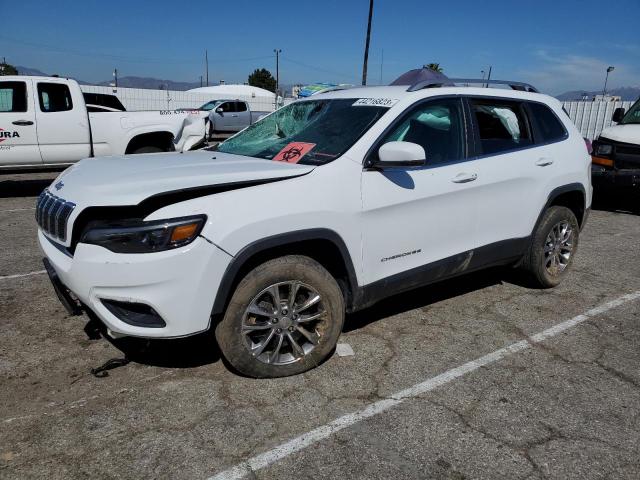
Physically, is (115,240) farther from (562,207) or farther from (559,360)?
(562,207)

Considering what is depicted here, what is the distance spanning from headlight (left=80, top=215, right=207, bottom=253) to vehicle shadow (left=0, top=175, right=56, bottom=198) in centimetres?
802

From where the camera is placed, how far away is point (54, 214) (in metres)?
2.97

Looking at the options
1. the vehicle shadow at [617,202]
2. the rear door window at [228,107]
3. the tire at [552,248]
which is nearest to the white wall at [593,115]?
the vehicle shadow at [617,202]

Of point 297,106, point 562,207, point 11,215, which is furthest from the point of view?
point 11,215

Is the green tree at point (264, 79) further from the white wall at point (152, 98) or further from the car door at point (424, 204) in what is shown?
the car door at point (424, 204)

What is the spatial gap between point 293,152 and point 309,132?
A: 0.32 metres

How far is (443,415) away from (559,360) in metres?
Answer: 1.15

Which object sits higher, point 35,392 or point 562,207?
point 562,207

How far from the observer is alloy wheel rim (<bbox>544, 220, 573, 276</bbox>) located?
4.65 meters

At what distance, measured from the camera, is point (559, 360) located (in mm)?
3510

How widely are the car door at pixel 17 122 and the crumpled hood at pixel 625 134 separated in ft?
31.2

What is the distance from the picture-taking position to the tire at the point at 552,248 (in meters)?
4.49

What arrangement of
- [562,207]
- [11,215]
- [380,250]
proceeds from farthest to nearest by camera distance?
[11,215], [562,207], [380,250]

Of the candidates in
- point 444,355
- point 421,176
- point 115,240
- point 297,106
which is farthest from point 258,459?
point 297,106
